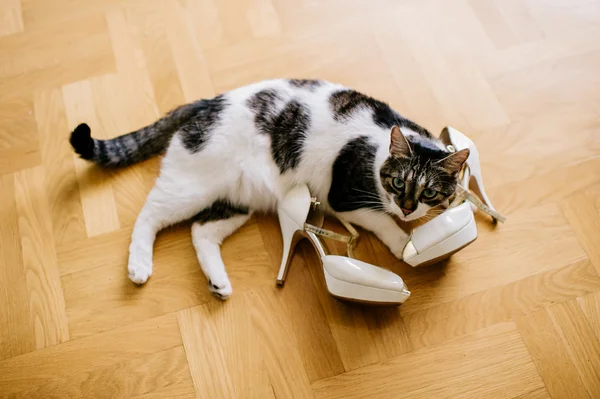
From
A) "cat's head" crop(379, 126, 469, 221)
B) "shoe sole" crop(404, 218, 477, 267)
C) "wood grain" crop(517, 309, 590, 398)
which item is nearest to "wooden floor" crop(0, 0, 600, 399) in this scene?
"wood grain" crop(517, 309, 590, 398)

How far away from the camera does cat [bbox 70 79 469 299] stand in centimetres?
134

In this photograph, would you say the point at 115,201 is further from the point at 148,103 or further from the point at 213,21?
the point at 213,21

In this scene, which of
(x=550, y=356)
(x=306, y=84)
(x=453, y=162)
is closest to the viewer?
(x=453, y=162)

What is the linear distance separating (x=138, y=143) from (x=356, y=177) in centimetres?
62

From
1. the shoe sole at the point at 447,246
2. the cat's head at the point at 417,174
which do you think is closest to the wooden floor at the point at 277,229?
the shoe sole at the point at 447,246

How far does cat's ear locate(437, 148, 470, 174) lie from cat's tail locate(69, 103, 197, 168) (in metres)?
0.66

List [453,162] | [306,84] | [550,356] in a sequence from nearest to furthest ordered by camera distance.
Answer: [453,162]
[550,356]
[306,84]

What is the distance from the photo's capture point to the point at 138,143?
1.47 metres

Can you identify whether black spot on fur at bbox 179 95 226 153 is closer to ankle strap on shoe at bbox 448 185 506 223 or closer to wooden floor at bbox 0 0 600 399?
wooden floor at bbox 0 0 600 399

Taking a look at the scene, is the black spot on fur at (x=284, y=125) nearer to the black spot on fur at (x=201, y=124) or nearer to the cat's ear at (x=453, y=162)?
the black spot on fur at (x=201, y=124)

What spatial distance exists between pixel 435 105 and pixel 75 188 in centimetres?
110

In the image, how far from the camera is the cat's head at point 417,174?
120cm

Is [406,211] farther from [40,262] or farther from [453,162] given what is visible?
[40,262]

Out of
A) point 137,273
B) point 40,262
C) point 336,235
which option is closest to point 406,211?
point 336,235
